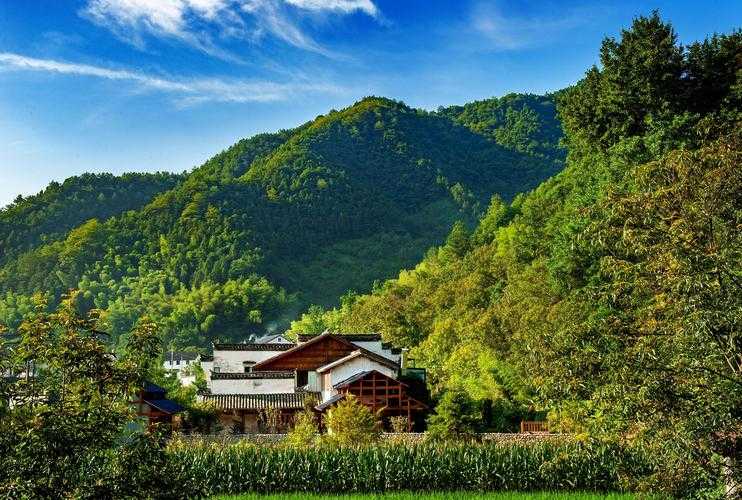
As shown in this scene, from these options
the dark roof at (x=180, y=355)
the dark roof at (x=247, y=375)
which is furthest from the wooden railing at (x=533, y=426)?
the dark roof at (x=180, y=355)

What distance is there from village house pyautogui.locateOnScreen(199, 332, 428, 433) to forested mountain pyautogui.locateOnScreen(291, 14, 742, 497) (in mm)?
3310

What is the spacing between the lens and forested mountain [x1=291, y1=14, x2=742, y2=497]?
12.6m

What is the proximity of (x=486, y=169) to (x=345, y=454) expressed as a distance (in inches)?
5993

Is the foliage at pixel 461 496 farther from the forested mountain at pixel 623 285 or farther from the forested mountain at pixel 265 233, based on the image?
the forested mountain at pixel 265 233

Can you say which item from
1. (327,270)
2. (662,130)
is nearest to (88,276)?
(327,270)

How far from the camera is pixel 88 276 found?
133750mm

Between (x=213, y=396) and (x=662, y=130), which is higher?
(x=662, y=130)

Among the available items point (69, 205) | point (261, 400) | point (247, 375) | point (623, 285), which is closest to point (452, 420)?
point (261, 400)

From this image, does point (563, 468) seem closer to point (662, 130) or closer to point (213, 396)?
point (662, 130)

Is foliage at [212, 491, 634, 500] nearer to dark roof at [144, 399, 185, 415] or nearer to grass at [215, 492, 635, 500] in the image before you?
grass at [215, 492, 635, 500]

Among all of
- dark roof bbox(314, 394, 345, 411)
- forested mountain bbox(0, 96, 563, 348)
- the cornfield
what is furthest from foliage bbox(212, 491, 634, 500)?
forested mountain bbox(0, 96, 563, 348)

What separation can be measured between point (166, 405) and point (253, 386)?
7991 mm

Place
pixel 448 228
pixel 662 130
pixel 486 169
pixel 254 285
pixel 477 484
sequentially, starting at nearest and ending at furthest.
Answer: pixel 477 484 < pixel 662 130 < pixel 254 285 < pixel 448 228 < pixel 486 169

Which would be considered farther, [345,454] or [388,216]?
[388,216]
